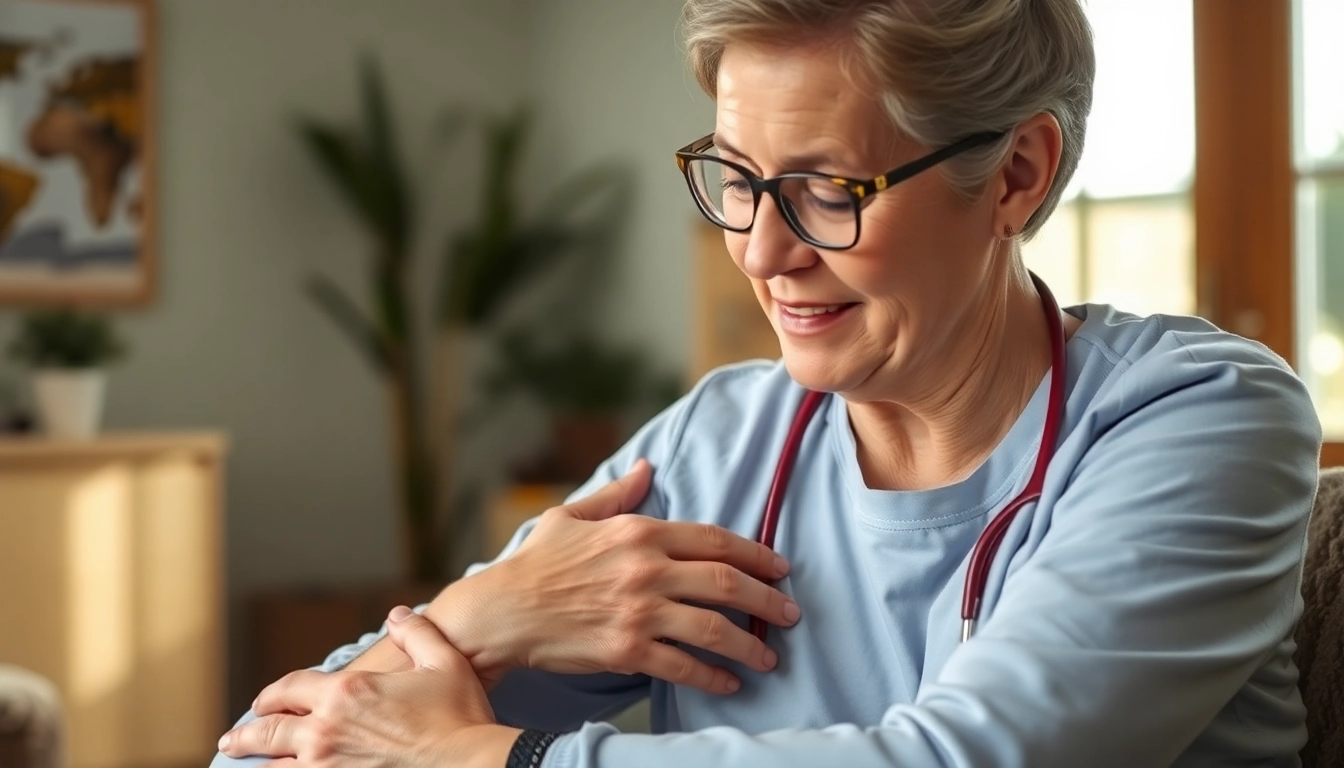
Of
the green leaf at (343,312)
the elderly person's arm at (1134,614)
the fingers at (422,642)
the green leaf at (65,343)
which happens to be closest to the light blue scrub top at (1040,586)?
→ the elderly person's arm at (1134,614)

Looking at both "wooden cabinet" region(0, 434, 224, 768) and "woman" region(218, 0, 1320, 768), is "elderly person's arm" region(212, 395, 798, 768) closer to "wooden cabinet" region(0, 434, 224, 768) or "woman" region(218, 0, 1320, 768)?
"woman" region(218, 0, 1320, 768)

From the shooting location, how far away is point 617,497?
1.51 meters

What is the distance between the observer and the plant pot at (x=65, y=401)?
15.0ft

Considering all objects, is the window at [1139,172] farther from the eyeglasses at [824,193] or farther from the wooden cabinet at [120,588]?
the wooden cabinet at [120,588]

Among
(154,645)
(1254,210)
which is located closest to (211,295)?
(154,645)

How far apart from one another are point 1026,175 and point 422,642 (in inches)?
27.4

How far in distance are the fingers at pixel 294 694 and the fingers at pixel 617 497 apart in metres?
0.29

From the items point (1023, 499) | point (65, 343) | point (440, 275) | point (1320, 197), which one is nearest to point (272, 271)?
point (440, 275)

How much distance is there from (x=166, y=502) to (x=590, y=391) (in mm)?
1477

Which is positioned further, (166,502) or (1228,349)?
(166,502)

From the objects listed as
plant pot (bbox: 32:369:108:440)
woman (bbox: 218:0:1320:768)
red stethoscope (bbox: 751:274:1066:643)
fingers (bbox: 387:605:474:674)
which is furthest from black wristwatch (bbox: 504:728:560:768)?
plant pot (bbox: 32:369:108:440)

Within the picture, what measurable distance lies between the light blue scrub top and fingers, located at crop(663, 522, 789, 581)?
0.09ft

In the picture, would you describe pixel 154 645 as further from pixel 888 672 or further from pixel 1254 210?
pixel 888 672

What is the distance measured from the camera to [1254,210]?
132 inches
